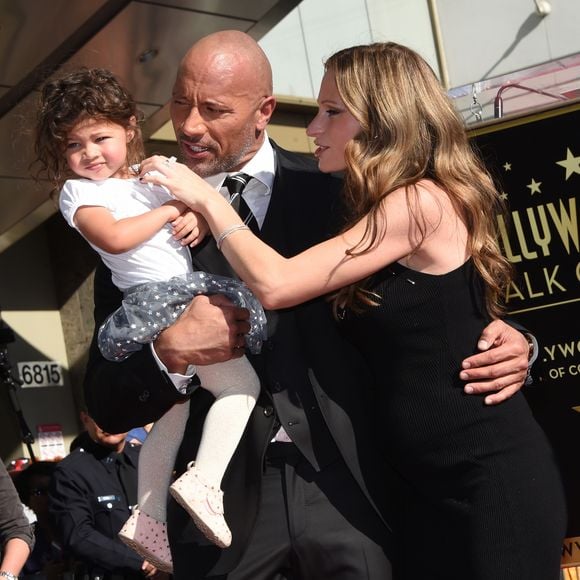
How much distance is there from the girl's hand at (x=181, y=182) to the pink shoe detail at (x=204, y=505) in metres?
0.69

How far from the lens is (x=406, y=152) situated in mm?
2699

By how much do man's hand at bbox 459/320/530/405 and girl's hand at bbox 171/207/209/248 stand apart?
795 millimetres

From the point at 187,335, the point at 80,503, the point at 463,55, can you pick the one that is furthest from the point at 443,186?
the point at 463,55

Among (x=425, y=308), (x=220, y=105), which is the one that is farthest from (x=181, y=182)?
(x=425, y=308)

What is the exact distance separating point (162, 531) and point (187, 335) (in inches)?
23.3

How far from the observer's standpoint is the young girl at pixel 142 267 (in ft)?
9.32

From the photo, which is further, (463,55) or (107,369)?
(463,55)

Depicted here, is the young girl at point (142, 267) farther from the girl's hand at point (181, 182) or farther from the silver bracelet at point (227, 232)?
the silver bracelet at point (227, 232)

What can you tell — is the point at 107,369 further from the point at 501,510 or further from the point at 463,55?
the point at 463,55

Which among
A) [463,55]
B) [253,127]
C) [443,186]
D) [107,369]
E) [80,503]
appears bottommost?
[80,503]

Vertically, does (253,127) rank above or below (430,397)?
above

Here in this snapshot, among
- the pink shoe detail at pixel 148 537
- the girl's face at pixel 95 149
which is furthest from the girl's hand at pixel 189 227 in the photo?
the pink shoe detail at pixel 148 537

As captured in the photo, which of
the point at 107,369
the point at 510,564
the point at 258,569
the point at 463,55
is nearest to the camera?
the point at 510,564

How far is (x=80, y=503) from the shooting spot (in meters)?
6.69
